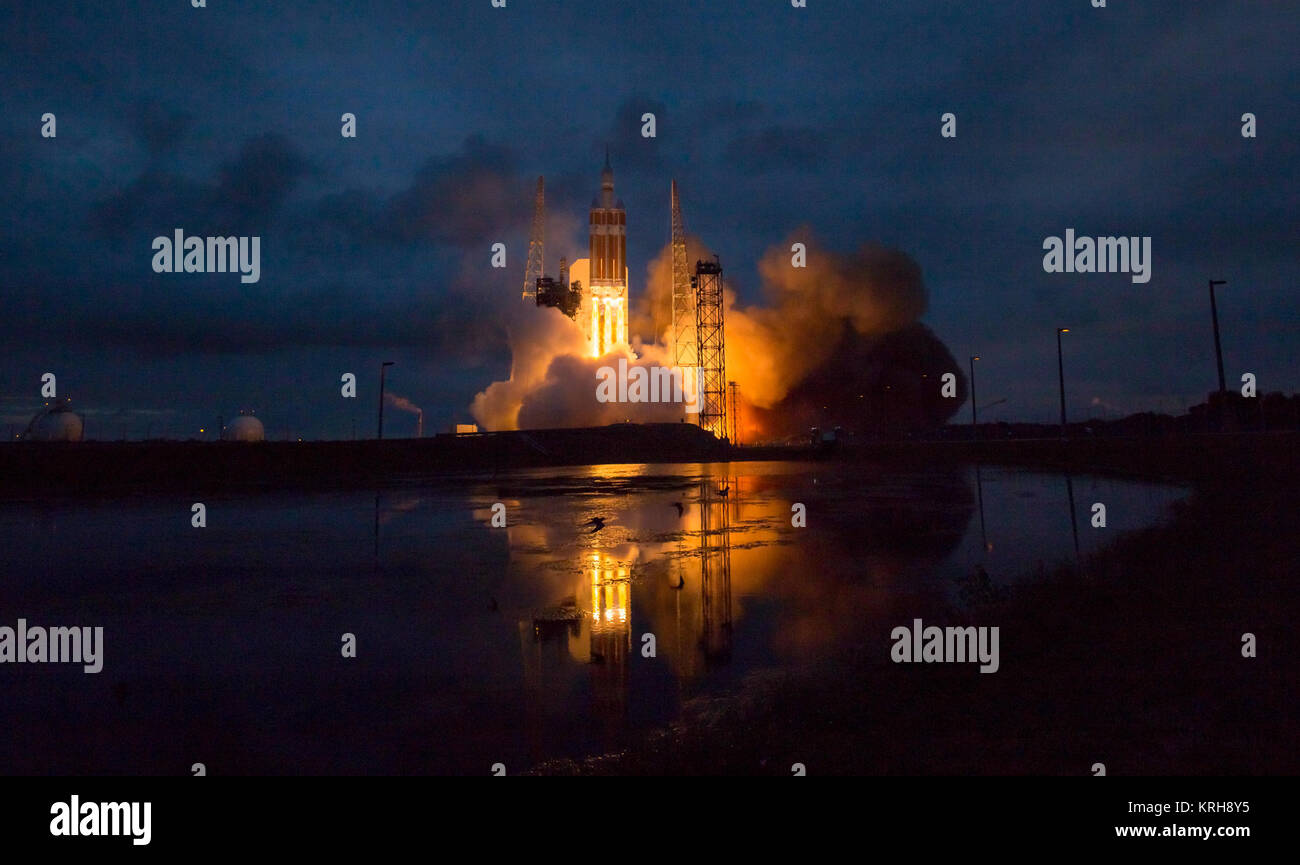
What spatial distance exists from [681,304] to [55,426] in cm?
6832

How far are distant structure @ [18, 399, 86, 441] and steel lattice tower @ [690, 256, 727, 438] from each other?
6432 centimetres

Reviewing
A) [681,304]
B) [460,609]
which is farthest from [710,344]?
[460,609]

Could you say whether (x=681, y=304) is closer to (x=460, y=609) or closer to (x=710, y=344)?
(x=710, y=344)

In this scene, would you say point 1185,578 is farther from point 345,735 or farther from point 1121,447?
point 1121,447

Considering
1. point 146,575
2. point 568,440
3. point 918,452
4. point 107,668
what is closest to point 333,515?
point 146,575

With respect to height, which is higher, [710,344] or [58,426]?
[710,344]

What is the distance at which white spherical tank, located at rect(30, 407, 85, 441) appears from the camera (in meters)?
66.4

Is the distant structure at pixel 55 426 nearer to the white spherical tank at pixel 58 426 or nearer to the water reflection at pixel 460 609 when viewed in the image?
the white spherical tank at pixel 58 426

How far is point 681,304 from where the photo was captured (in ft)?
313

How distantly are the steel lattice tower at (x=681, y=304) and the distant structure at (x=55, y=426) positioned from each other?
6388 cm

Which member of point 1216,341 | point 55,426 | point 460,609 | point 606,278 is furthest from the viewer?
point 606,278

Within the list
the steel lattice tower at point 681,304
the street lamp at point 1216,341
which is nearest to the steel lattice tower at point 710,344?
the steel lattice tower at point 681,304

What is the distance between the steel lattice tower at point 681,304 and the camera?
307 feet
